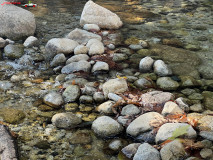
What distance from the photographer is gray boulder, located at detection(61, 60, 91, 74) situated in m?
4.79

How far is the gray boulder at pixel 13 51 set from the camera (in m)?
5.41

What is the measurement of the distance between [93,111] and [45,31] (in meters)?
3.75

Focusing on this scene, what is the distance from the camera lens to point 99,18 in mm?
6957

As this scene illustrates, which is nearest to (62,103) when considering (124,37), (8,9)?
(124,37)

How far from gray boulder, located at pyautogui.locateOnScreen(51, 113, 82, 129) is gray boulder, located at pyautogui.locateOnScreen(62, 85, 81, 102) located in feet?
1.55

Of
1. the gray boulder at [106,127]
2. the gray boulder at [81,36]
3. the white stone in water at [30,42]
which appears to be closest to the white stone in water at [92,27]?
the gray boulder at [81,36]

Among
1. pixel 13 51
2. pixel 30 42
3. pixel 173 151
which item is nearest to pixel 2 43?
pixel 13 51

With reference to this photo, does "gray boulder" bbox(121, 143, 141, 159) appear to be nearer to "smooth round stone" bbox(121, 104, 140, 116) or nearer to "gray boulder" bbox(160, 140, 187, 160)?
"gray boulder" bbox(160, 140, 187, 160)

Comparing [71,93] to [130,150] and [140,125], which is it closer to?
[140,125]

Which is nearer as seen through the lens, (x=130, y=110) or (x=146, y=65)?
(x=130, y=110)

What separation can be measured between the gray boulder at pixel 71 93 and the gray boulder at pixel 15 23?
277 centimetres

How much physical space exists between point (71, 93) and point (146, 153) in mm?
1690

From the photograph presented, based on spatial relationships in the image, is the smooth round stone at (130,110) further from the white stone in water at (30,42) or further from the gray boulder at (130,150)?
the white stone in water at (30,42)

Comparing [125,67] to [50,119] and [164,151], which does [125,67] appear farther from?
[164,151]
